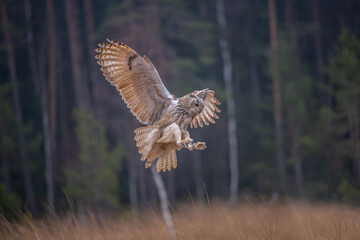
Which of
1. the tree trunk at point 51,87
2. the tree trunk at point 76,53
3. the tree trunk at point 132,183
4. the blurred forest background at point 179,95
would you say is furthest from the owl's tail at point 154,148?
the tree trunk at point 51,87

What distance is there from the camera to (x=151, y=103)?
466cm

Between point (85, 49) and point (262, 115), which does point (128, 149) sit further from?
point (262, 115)

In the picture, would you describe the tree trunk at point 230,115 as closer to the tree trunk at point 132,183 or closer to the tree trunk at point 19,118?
the tree trunk at point 132,183

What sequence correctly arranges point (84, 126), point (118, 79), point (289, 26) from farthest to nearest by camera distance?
point (289, 26) < point (84, 126) < point (118, 79)

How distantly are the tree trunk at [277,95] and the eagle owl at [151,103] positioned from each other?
1082 cm

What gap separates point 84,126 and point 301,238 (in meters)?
9.97

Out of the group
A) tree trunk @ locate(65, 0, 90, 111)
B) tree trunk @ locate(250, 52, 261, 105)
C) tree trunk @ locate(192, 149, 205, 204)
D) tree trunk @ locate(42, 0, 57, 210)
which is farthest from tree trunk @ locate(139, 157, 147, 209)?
tree trunk @ locate(250, 52, 261, 105)

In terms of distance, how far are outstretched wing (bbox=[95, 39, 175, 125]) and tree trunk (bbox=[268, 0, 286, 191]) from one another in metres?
11.3

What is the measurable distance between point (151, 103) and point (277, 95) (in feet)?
38.5

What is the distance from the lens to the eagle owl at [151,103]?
406cm

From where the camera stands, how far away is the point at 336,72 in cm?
1175

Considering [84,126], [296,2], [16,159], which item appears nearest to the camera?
[84,126]

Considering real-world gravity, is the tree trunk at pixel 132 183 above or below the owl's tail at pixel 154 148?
below

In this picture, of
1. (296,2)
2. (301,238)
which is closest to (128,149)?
(296,2)
